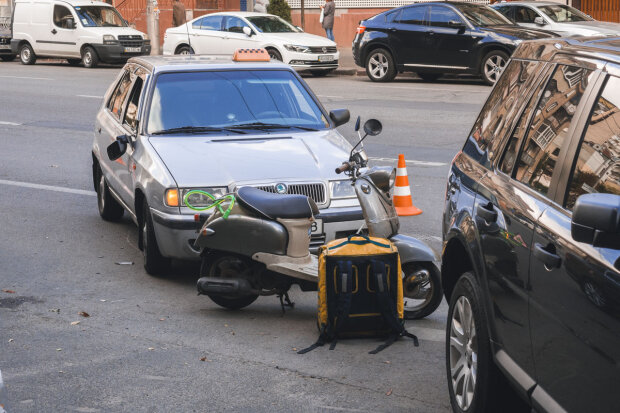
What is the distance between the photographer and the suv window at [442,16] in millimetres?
22188

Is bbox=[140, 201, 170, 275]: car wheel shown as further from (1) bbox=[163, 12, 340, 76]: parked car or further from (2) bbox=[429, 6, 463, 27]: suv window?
(1) bbox=[163, 12, 340, 76]: parked car

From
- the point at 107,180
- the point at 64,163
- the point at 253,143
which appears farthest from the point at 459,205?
the point at 64,163

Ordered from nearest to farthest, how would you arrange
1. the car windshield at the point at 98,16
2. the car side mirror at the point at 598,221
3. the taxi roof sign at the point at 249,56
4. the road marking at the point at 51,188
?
1. the car side mirror at the point at 598,221
2. the taxi roof sign at the point at 249,56
3. the road marking at the point at 51,188
4. the car windshield at the point at 98,16

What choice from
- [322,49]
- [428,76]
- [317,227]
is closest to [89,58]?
[322,49]

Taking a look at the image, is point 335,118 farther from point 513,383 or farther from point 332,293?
point 513,383

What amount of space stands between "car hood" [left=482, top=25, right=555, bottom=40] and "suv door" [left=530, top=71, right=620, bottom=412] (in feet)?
58.3

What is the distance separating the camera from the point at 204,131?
819 centimetres

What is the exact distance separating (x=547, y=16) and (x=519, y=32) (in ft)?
6.81

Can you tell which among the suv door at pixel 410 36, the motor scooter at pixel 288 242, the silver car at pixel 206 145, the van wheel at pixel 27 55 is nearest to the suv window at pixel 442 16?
the suv door at pixel 410 36

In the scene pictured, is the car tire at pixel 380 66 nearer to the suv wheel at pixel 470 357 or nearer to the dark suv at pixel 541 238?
the dark suv at pixel 541 238

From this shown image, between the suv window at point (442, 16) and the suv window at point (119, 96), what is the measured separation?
538 inches

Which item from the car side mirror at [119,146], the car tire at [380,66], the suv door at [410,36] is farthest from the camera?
the car tire at [380,66]

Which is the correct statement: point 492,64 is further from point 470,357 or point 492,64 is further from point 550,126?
point 550,126

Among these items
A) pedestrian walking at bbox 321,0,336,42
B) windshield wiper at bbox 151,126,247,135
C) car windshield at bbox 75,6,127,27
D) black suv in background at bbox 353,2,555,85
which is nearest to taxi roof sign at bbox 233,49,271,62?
windshield wiper at bbox 151,126,247,135
